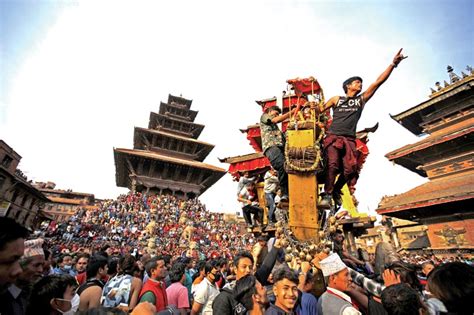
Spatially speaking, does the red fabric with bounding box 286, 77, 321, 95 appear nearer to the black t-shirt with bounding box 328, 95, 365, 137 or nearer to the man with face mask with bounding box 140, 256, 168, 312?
the black t-shirt with bounding box 328, 95, 365, 137

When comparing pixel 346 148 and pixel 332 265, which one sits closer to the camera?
pixel 332 265

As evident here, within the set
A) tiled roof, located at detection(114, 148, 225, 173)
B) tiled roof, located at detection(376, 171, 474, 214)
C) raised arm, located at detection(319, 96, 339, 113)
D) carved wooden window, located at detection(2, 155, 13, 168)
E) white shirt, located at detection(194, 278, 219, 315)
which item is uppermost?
tiled roof, located at detection(114, 148, 225, 173)

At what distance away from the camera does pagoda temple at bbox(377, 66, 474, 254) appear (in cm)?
1003

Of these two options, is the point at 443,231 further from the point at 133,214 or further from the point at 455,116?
the point at 133,214

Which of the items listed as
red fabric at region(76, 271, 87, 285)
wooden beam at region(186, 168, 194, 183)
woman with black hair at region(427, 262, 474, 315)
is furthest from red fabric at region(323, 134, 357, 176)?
wooden beam at region(186, 168, 194, 183)

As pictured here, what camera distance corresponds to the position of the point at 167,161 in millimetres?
26156

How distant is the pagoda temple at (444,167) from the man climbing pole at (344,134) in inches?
398

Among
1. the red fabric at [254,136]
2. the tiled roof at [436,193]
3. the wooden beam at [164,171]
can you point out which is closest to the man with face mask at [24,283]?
the red fabric at [254,136]

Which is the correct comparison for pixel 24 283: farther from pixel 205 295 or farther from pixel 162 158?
pixel 162 158

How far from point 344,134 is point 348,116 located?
0.74ft

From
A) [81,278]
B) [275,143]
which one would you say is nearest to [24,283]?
[81,278]

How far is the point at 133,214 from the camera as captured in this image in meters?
18.9

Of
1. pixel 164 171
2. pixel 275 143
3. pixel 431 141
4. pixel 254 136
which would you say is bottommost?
pixel 275 143

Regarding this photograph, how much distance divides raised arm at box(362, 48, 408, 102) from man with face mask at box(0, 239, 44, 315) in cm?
358
